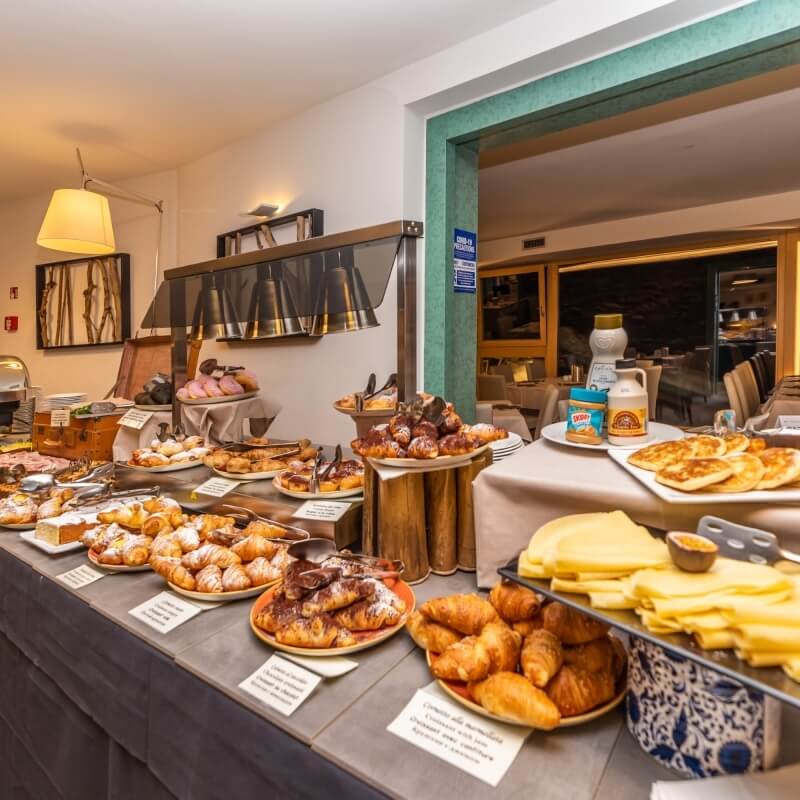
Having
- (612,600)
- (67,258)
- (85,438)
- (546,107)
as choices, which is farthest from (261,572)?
(67,258)

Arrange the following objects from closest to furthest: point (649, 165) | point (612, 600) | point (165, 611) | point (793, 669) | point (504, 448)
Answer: point (793, 669)
point (612, 600)
point (165, 611)
point (504, 448)
point (649, 165)

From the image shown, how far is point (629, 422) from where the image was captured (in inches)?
39.8

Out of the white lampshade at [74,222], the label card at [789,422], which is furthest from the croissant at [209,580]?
the white lampshade at [74,222]

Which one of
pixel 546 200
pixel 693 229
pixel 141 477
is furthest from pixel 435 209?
pixel 693 229

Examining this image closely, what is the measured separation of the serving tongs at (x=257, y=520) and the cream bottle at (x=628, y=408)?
2.16ft

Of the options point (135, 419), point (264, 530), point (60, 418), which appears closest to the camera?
point (264, 530)

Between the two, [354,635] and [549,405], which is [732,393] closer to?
[549,405]

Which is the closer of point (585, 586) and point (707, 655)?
point (707, 655)

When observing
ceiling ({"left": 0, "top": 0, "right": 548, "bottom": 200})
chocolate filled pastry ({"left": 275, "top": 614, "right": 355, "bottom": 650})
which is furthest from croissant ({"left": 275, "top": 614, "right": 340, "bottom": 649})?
ceiling ({"left": 0, "top": 0, "right": 548, "bottom": 200})

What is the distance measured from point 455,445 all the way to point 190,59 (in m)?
2.42

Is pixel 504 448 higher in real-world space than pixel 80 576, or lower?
higher

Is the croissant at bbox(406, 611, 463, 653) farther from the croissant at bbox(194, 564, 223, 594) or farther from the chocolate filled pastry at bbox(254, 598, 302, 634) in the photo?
the croissant at bbox(194, 564, 223, 594)

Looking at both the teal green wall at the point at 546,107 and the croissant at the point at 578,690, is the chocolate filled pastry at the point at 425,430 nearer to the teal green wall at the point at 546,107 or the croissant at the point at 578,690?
the croissant at the point at 578,690

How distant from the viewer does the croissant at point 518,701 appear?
622 mm
